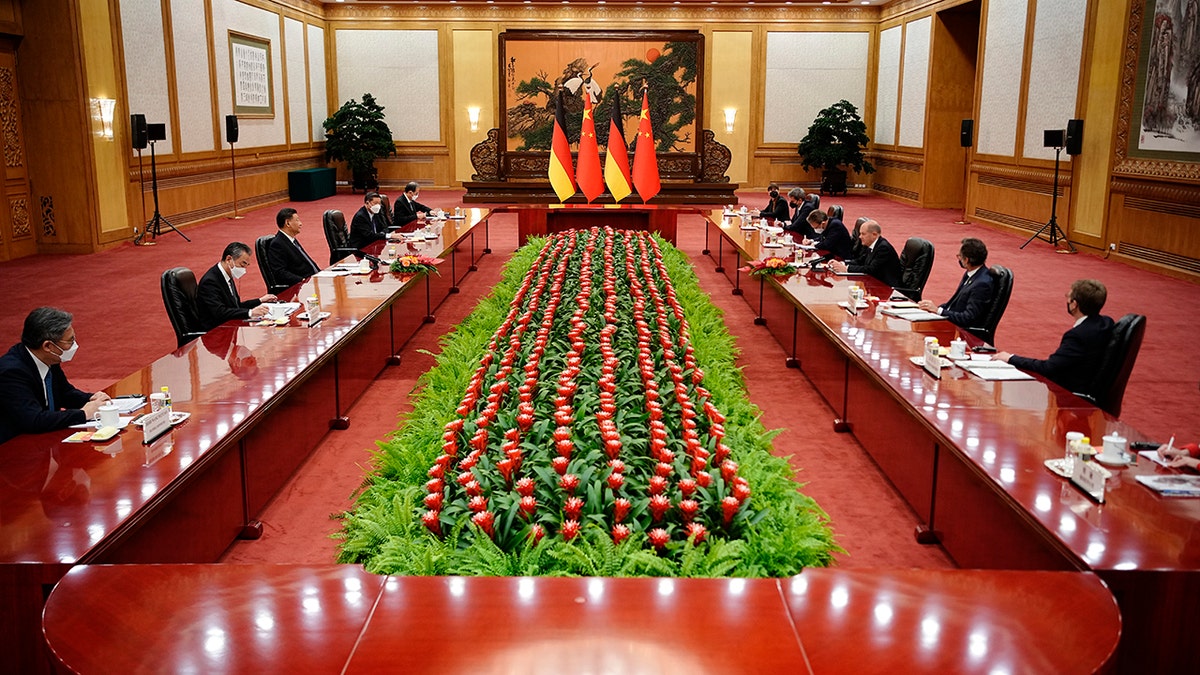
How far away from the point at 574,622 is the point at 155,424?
200cm

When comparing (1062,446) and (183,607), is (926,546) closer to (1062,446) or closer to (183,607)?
(1062,446)

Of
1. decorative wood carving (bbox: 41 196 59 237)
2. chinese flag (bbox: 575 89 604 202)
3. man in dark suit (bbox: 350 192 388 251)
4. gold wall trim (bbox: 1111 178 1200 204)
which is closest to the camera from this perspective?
man in dark suit (bbox: 350 192 388 251)

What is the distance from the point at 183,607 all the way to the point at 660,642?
1.11 metres

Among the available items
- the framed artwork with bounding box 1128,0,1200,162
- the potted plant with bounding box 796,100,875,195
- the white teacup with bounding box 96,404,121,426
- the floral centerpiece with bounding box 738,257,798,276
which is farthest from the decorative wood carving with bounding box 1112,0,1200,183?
the white teacup with bounding box 96,404,121,426

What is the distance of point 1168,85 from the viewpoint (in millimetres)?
10258

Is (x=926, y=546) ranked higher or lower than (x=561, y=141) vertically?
lower

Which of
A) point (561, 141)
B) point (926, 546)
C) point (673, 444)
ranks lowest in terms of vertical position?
point (926, 546)

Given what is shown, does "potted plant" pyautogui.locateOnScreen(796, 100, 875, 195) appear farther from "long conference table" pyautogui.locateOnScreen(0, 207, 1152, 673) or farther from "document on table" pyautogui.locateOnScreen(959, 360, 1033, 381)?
"long conference table" pyautogui.locateOnScreen(0, 207, 1152, 673)

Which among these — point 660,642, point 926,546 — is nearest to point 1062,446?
point 926,546

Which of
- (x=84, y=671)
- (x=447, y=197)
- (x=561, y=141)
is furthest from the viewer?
(x=447, y=197)

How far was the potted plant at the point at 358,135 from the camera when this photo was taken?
19109 mm

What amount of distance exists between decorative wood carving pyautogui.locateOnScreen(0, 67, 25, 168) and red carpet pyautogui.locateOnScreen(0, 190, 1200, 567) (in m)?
1.26

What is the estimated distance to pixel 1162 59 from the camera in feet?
34.0

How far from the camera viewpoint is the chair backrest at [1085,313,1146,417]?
4160mm
